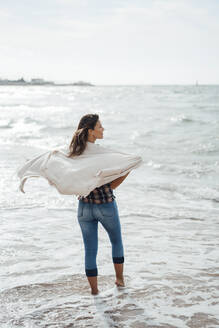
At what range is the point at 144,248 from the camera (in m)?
5.71

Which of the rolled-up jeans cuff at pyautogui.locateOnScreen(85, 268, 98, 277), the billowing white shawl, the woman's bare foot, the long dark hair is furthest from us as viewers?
the woman's bare foot

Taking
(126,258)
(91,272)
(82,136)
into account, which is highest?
(82,136)

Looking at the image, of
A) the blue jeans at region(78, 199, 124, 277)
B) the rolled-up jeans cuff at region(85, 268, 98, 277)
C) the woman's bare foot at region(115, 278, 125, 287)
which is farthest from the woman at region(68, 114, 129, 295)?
the woman's bare foot at region(115, 278, 125, 287)

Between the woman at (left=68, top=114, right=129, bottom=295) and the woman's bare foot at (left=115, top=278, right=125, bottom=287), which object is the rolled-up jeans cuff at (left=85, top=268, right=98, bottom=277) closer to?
the woman at (left=68, top=114, right=129, bottom=295)

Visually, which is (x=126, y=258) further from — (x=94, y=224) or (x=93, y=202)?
(x=93, y=202)

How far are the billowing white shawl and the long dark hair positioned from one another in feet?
0.15

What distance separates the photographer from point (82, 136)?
3.73 m

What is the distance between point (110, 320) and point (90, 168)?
1.34 m

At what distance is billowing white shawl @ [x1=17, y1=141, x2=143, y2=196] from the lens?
143 inches

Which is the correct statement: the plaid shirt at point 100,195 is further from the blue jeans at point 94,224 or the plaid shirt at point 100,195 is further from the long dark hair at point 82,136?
the long dark hair at point 82,136

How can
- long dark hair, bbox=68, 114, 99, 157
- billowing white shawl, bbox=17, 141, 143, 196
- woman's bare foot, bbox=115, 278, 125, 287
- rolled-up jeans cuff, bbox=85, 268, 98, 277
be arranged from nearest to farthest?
billowing white shawl, bbox=17, 141, 143, 196
long dark hair, bbox=68, 114, 99, 157
rolled-up jeans cuff, bbox=85, 268, 98, 277
woman's bare foot, bbox=115, 278, 125, 287

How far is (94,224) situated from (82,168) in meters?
0.58

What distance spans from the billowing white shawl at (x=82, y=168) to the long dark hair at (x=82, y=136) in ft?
0.15

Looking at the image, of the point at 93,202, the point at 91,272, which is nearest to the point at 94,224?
the point at 93,202
